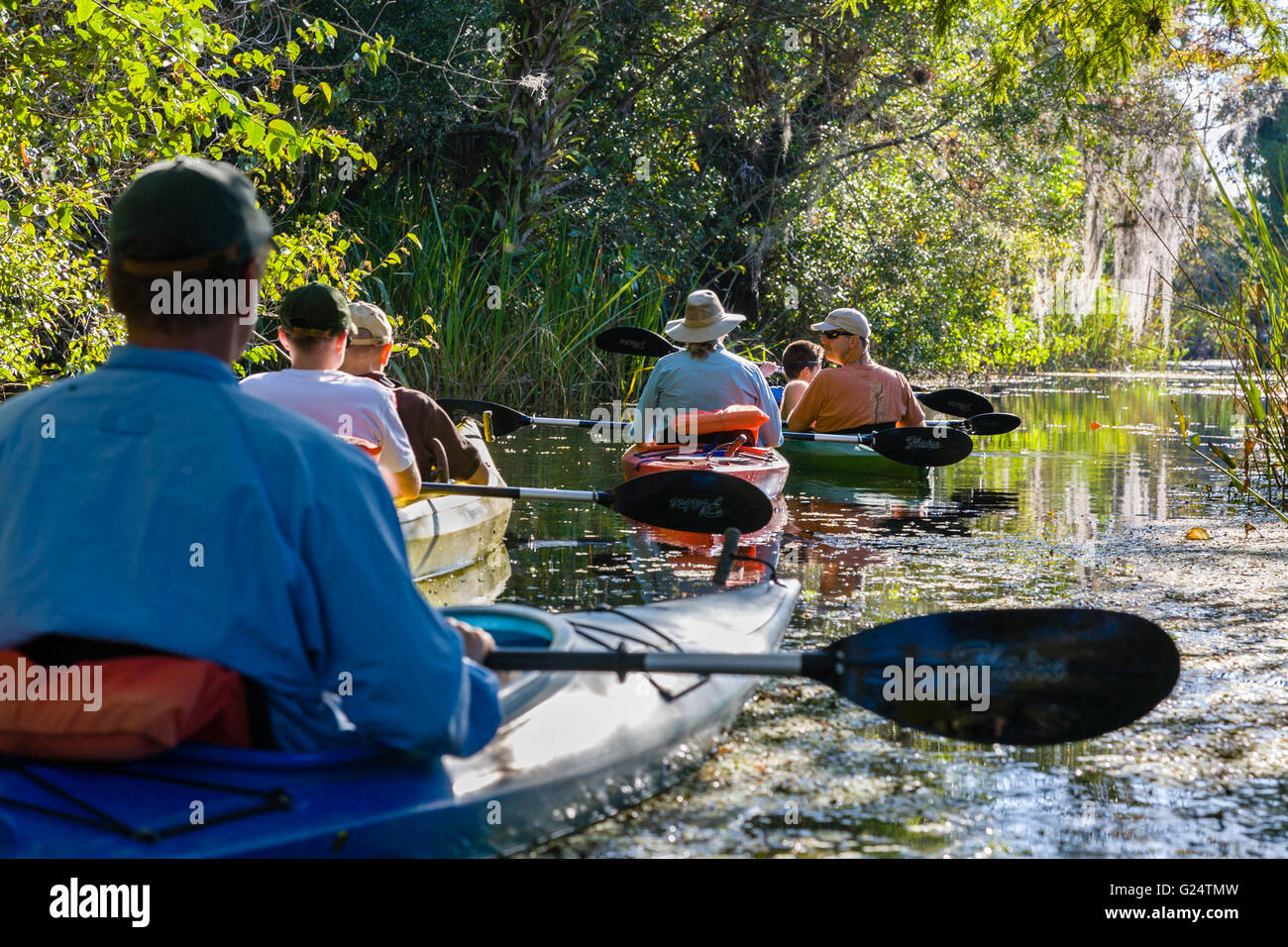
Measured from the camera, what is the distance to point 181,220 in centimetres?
240

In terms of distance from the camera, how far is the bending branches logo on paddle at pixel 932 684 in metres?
3.54

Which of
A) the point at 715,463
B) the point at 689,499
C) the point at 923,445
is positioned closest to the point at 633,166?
the point at 923,445

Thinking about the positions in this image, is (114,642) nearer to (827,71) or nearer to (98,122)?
(98,122)

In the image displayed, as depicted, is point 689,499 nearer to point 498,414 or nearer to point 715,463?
point 715,463

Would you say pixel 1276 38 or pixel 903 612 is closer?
pixel 903 612

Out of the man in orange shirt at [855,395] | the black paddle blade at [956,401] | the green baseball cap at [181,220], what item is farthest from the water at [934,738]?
the green baseball cap at [181,220]

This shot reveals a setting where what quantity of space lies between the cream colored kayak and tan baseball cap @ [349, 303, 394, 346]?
33.6 inches

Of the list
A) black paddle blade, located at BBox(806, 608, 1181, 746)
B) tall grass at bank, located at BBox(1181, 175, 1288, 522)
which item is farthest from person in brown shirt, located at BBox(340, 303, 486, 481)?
tall grass at bank, located at BBox(1181, 175, 1288, 522)

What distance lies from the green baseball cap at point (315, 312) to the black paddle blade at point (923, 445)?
18.8 ft

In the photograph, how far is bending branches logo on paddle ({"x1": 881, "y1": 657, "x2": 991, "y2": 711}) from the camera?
354 cm

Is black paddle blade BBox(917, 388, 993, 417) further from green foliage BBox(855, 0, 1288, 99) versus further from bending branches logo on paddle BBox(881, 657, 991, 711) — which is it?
bending branches logo on paddle BBox(881, 657, 991, 711)
